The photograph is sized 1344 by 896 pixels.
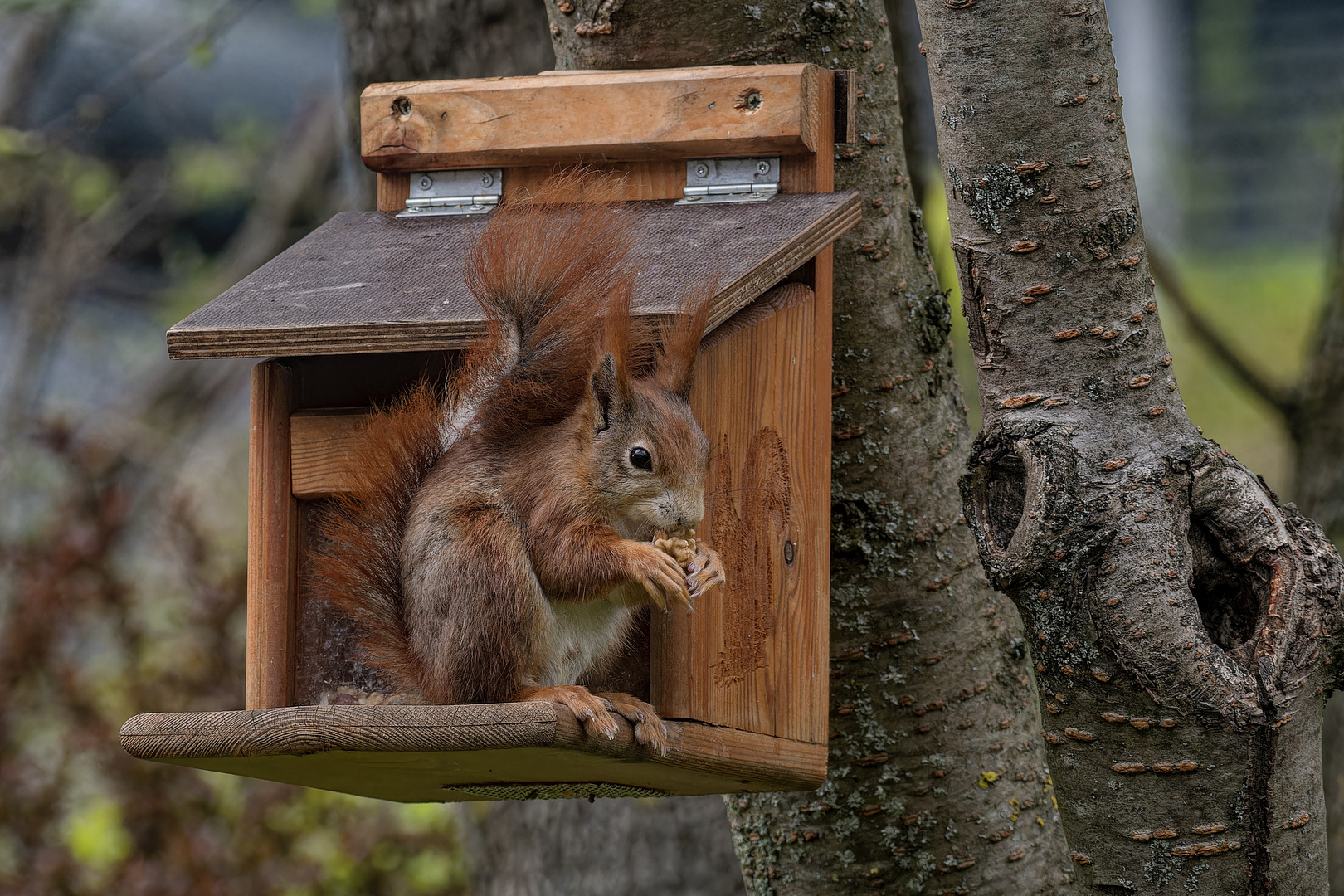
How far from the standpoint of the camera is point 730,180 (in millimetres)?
2176

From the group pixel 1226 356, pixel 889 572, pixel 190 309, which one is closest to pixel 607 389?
pixel 889 572

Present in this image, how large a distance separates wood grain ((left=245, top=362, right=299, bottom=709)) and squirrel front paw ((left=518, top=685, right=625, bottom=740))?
0.50 m

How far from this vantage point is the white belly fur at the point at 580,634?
181cm

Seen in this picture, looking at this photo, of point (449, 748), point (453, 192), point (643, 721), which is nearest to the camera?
point (449, 748)

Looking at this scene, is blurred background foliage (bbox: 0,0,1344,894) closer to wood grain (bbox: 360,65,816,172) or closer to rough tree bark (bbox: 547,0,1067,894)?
rough tree bark (bbox: 547,0,1067,894)

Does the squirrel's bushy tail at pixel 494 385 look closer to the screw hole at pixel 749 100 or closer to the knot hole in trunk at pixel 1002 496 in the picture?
the screw hole at pixel 749 100

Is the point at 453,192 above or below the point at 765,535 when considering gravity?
above

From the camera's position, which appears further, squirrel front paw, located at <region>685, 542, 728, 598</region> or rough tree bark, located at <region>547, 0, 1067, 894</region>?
rough tree bark, located at <region>547, 0, 1067, 894</region>

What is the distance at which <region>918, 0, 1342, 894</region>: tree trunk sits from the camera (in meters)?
1.73

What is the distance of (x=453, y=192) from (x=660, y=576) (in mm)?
883

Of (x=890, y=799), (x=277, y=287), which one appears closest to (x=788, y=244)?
(x=277, y=287)

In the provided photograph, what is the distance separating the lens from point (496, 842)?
3686 mm

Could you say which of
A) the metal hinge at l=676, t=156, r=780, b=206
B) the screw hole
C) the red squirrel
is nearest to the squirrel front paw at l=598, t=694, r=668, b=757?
the red squirrel

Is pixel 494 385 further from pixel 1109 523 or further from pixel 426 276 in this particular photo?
pixel 1109 523
